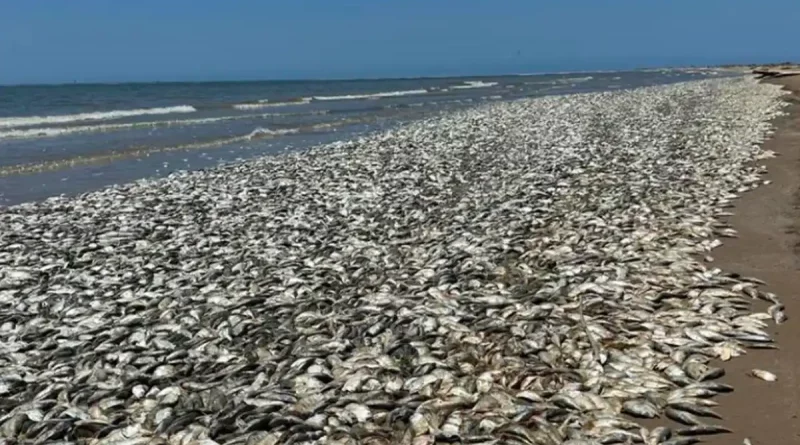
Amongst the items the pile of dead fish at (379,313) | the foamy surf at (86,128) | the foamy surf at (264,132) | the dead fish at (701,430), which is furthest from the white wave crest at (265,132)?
the dead fish at (701,430)

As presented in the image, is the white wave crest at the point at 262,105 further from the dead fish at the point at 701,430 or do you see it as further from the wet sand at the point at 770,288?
the dead fish at the point at 701,430

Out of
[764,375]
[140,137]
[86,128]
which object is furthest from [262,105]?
[764,375]

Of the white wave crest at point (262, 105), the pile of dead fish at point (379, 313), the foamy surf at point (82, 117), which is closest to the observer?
the pile of dead fish at point (379, 313)

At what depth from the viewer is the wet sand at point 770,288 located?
471cm

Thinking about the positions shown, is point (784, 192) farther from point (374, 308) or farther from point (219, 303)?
point (219, 303)

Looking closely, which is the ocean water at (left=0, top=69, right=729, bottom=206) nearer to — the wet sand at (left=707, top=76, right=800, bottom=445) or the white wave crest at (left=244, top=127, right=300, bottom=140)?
the white wave crest at (left=244, top=127, right=300, bottom=140)

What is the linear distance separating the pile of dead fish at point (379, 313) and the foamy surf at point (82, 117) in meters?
25.1

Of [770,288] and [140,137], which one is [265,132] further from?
[770,288]

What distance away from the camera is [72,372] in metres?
5.61

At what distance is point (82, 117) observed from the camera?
39625mm

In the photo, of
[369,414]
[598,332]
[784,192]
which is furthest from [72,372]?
[784,192]

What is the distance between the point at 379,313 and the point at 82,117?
124ft

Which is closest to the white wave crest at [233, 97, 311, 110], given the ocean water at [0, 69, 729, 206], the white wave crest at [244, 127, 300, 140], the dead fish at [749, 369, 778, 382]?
the ocean water at [0, 69, 729, 206]

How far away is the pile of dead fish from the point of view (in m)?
4.71
